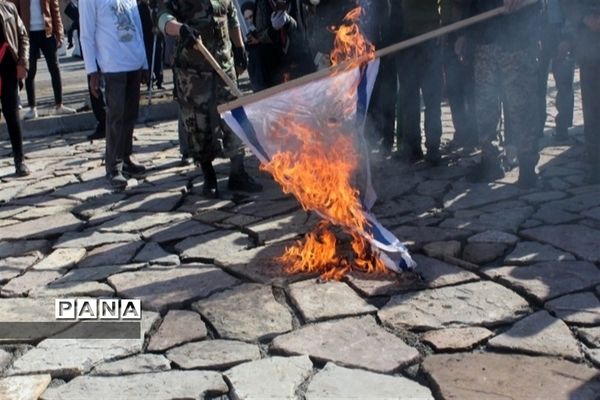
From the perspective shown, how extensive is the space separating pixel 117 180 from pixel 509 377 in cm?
490

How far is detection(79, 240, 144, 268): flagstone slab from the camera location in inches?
211

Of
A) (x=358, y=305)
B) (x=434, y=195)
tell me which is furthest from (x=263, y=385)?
(x=434, y=195)

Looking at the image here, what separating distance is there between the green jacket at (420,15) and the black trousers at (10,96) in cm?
405

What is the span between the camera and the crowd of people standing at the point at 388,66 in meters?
6.11

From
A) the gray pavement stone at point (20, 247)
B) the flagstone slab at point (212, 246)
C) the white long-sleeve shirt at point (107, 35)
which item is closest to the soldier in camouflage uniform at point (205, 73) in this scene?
the white long-sleeve shirt at point (107, 35)

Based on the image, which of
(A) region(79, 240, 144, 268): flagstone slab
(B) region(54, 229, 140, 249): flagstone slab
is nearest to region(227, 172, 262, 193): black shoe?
(B) region(54, 229, 140, 249): flagstone slab

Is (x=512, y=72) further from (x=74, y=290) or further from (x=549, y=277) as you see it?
(x=74, y=290)

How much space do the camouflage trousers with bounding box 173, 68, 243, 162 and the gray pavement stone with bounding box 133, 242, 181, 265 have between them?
1315 millimetres

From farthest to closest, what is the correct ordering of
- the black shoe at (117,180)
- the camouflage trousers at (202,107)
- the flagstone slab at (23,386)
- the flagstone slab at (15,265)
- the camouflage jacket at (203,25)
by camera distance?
1. the black shoe at (117,180)
2. the camouflage trousers at (202,107)
3. the camouflage jacket at (203,25)
4. the flagstone slab at (15,265)
5. the flagstone slab at (23,386)

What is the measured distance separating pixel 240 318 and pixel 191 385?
30.2 inches

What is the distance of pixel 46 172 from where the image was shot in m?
8.55

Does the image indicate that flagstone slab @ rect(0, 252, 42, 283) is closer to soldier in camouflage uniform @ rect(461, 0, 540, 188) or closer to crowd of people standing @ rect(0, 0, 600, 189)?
crowd of people standing @ rect(0, 0, 600, 189)

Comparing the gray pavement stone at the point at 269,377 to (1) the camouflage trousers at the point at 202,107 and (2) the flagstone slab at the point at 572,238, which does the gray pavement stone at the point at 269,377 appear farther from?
(1) the camouflage trousers at the point at 202,107

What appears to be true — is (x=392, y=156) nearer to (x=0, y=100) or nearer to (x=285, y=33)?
(x=285, y=33)
